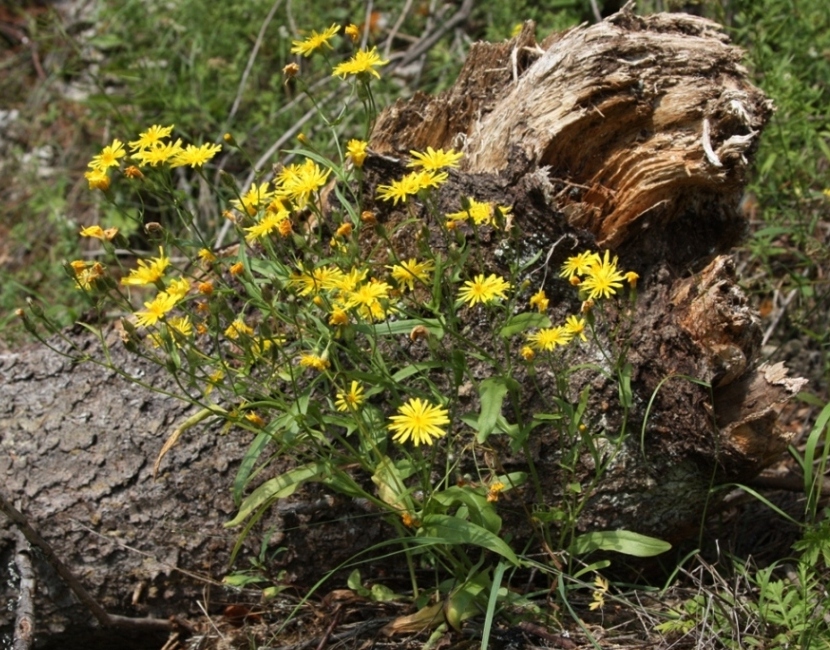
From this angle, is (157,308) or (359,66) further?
(359,66)

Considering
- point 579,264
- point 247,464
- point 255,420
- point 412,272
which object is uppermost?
point 412,272

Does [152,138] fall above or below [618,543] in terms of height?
above

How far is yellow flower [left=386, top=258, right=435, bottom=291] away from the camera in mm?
2279

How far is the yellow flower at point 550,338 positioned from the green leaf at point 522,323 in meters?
0.03

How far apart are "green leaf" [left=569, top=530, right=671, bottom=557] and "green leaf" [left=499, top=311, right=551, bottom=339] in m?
0.58

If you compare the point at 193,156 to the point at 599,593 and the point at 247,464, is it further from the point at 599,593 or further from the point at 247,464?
the point at 599,593

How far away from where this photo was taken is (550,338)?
2268 millimetres

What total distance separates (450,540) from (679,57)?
1555 millimetres

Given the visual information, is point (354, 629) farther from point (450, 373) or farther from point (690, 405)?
point (690, 405)

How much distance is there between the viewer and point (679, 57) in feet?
9.01

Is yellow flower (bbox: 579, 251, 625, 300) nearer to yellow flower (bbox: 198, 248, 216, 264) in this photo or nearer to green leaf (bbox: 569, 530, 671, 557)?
green leaf (bbox: 569, 530, 671, 557)

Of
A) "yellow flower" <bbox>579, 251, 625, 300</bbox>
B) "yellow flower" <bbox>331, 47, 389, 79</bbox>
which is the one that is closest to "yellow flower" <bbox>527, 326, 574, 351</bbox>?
"yellow flower" <bbox>579, 251, 625, 300</bbox>

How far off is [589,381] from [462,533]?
604mm

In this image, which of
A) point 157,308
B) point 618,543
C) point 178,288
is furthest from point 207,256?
point 618,543
